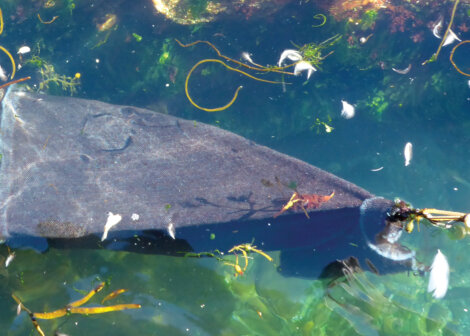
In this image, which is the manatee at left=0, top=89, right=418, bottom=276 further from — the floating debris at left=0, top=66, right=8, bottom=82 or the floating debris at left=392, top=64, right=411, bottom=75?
the floating debris at left=392, top=64, right=411, bottom=75

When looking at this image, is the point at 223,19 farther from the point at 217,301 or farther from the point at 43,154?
the point at 217,301

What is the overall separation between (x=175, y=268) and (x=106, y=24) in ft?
15.5

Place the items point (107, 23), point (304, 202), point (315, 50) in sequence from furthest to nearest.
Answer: point (107, 23)
point (315, 50)
point (304, 202)

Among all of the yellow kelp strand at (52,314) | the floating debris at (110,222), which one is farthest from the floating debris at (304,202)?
the yellow kelp strand at (52,314)

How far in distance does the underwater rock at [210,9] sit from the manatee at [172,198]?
2.78 meters

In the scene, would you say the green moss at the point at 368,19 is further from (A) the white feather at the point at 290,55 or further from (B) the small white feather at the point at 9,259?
(B) the small white feather at the point at 9,259

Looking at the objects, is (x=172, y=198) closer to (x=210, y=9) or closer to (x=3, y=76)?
(x=210, y=9)

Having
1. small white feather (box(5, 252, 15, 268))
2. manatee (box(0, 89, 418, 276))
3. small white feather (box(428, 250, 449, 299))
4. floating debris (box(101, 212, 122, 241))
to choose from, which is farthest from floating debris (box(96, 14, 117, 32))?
small white feather (box(428, 250, 449, 299))

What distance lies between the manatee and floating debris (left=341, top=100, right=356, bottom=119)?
244 centimetres

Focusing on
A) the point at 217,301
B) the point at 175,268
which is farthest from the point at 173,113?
the point at 217,301

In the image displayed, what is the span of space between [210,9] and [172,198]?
3800mm

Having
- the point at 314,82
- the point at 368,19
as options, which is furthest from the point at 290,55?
the point at 368,19

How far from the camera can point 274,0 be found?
562 cm

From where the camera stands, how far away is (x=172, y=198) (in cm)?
363
